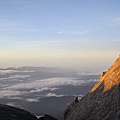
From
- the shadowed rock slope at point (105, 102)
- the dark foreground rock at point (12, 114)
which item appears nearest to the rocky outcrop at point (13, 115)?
the dark foreground rock at point (12, 114)

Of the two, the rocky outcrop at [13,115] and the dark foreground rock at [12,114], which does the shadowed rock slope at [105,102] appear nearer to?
the rocky outcrop at [13,115]

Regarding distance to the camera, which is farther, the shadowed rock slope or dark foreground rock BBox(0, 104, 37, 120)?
dark foreground rock BBox(0, 104, 37, 120)

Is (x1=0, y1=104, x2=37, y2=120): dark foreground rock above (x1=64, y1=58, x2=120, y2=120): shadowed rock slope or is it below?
below

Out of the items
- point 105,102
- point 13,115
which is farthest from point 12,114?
point 105,102

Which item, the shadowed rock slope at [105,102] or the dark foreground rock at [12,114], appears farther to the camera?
the dark foreground rock at [12,114]

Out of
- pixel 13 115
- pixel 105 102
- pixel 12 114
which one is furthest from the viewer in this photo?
pixel 12 114

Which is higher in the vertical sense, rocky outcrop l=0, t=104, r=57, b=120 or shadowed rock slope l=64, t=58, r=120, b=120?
shadowed rock slope l=64, t=58, r=120, b=120

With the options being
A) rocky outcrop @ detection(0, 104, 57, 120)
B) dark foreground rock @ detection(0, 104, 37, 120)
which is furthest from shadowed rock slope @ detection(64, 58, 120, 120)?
dark foreground rock @ detection(0, 104, 37, 120)

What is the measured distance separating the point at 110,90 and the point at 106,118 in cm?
1056

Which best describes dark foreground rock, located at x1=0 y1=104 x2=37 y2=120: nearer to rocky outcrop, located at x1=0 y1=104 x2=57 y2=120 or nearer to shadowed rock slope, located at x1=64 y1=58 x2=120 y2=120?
rocky outcrop, located at x1=0 y1=104 x2=57 y2=120

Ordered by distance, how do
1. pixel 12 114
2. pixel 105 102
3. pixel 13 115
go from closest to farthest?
pixel 105 102 < pixel 13 115 < pixel 12 114

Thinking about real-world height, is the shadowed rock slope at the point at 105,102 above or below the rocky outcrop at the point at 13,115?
above

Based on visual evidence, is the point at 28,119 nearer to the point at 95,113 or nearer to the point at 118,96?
the point at 95,113

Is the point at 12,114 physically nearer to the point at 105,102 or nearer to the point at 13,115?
the point at 13,115
